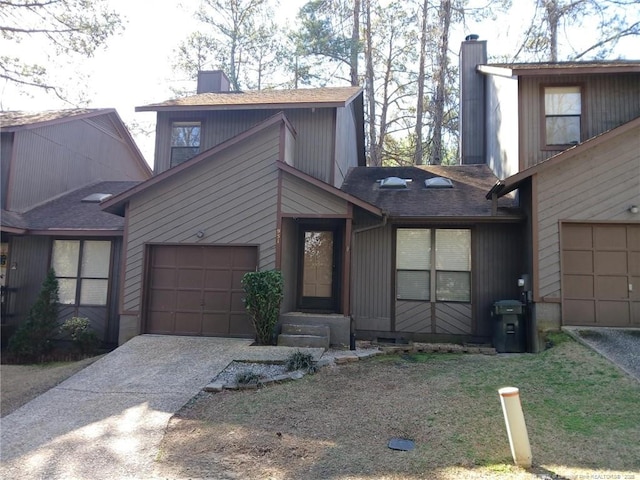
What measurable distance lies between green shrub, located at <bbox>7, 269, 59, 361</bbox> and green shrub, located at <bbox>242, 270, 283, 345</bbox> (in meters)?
4.59

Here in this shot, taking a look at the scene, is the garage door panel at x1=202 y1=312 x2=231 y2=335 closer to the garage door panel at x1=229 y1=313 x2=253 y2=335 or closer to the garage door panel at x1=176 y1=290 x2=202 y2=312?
the garage door panel at x1=229 y1=313 x2=253 y2=335

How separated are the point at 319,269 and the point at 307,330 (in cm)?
226

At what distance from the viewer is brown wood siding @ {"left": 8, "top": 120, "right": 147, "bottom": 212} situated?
39.5 feet

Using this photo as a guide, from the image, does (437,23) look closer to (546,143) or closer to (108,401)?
(546,143)

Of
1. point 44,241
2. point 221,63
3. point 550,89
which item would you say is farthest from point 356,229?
point 221,63

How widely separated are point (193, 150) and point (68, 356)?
582cm

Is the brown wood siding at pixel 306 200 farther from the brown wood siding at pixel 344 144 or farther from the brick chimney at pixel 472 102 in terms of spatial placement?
the brick chimney at pixel 472 102

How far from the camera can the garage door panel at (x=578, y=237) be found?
28.6ft

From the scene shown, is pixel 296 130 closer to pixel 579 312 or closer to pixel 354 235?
pixel 354 235

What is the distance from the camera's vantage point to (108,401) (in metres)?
6.22

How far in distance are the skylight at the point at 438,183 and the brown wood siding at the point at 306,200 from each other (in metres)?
3.54

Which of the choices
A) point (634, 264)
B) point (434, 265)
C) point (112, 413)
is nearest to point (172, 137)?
point (434, 265)

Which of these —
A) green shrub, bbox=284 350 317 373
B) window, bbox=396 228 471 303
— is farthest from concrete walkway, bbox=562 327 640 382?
green shrub, bbox=284 350 317 373

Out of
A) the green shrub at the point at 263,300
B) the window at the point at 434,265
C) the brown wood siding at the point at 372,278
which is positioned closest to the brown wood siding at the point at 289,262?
the green shrub at the point at 263,300
